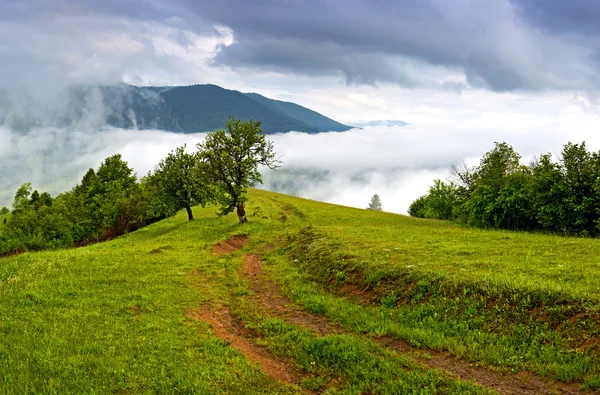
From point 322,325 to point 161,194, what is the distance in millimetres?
45780

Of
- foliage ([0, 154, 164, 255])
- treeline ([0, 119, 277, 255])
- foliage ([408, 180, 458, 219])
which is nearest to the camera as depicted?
treeline ([0, 119, 277, 255])

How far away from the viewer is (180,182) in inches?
2109

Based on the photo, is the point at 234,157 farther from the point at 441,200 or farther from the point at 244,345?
the point at 441,200

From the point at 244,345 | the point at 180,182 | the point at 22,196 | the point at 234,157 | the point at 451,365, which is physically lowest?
the point at 244,345

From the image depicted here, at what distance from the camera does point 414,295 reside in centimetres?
1639

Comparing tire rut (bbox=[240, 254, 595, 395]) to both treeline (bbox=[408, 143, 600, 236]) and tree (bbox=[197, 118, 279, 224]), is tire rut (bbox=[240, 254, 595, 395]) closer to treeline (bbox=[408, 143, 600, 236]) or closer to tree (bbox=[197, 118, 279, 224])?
tree (bbox=[197, 118, 279, 224])

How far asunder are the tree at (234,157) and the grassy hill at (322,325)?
941 inches

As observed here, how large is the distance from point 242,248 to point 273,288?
15728 millimetres

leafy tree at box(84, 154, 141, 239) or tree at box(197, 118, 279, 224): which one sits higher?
tree at box(197, 118, 279, 224)

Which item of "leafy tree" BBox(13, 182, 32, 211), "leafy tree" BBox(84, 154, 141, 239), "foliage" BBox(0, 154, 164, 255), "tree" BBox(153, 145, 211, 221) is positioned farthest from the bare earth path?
"leafy tree" BBox(13, 182, 32, 211)

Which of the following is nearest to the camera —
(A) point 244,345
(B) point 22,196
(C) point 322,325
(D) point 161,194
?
(A) point 244,345

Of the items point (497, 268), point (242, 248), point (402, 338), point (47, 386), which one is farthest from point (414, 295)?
point (242, 248)

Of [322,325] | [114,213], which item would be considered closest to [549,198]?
[322,325]

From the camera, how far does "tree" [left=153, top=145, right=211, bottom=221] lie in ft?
175
